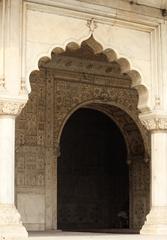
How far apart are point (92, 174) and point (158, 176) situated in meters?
6.08

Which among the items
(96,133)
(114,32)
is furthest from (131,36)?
(96,133)

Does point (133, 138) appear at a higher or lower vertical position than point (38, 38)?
lower

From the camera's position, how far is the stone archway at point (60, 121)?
39.6ft

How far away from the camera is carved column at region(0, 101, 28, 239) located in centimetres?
805

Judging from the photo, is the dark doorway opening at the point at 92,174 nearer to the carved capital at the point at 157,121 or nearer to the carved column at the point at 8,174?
the carved capital at the point at 157,121

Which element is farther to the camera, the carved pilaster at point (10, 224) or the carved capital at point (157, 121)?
the carved capital at point (157, 121)

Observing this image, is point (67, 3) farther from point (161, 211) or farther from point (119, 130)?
point (119, 130)

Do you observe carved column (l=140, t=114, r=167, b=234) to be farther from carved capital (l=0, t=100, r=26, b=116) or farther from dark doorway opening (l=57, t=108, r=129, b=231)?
dark doorway opening (l=57, t=108, r=129, b=231)

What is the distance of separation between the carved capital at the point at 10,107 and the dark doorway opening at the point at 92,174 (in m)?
6.50

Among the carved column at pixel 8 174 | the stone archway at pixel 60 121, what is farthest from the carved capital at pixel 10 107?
the stone archway at pixel 60 121

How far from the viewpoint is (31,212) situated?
12.0 meters

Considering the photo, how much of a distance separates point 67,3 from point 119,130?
18.9 feet

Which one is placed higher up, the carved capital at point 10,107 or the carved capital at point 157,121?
the carved capital at point 10,107

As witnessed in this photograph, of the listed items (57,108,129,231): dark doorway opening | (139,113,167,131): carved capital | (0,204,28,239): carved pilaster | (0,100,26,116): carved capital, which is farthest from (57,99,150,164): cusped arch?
(0,204,28,239): carved pilaster
